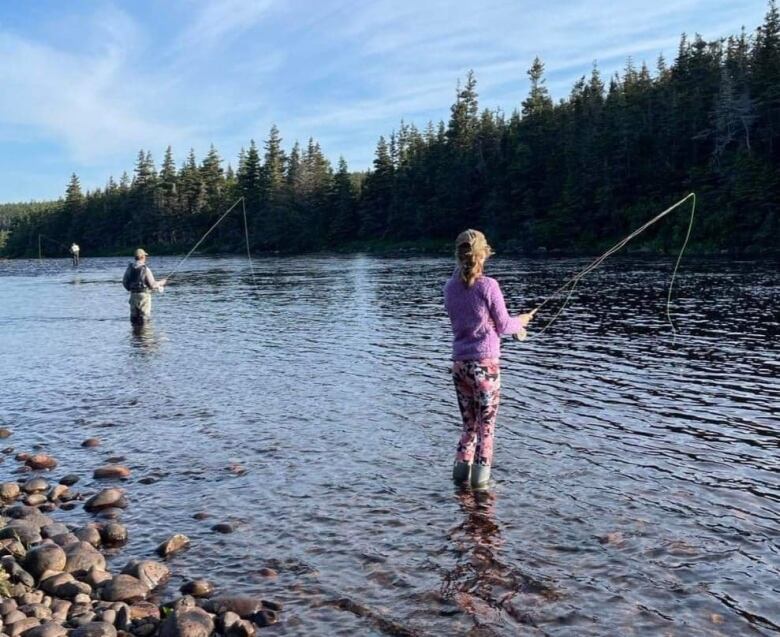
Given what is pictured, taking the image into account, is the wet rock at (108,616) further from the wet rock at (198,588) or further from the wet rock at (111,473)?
the wet rock at (111,473)

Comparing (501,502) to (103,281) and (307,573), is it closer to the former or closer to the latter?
(307,573)

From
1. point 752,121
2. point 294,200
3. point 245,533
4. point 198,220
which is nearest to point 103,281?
point 245,533

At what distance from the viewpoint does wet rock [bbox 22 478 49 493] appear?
8.46 metres

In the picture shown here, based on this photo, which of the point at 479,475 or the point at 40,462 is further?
the point at 40,462

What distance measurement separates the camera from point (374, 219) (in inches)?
4326

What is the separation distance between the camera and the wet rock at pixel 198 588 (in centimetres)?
604

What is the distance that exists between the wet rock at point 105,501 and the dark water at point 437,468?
0.17 meters

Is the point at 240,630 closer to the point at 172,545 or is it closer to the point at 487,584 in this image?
the point at 172,545

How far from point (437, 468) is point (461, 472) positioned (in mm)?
756

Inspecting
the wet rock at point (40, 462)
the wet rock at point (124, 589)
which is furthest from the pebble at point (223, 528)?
the wet rock at point (40, 462)

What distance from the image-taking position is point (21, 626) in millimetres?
5234

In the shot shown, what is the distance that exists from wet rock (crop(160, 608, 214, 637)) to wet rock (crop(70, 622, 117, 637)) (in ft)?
1.20

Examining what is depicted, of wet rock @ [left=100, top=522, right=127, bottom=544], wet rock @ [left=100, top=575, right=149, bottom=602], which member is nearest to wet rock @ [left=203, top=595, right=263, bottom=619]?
wet rock @ [left=100, top=575, right=149, bottom=602]

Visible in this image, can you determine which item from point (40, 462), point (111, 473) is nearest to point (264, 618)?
point (111, 473)
